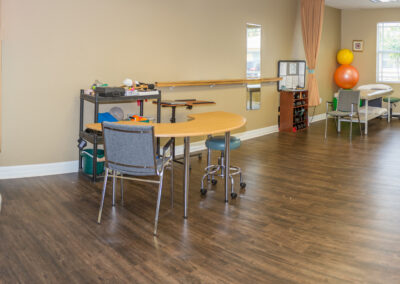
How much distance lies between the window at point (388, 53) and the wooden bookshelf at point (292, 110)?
10.2 ft

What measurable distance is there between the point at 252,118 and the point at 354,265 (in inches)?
200

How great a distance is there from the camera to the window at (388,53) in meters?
10.2

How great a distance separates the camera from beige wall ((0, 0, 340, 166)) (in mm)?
4664

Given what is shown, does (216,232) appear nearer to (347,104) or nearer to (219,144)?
(219,144)

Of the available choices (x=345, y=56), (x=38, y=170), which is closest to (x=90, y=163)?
(x=38, y=170)

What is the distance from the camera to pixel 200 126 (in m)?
3.78

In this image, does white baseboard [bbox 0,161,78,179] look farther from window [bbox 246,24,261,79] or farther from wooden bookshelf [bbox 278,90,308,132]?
wooden bookshelf [bbox 278,90,308,132]

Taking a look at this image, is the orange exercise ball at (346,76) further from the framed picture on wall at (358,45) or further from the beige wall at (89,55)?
the beige wall at (89,55)

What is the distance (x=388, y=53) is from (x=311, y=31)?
3038 millimetres

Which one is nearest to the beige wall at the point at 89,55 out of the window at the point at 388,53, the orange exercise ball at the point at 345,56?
the orange exercise ball at the point at 345,56

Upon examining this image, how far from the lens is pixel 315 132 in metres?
8.09

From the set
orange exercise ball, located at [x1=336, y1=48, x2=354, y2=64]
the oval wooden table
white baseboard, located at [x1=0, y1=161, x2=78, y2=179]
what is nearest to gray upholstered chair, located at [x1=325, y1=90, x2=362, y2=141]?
orange exercise ball, located at [x1=336, y1=48, x2=354, y2=64]

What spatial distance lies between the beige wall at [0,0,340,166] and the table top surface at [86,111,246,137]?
119 centimetres

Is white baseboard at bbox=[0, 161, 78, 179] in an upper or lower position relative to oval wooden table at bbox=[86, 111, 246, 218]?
lower
